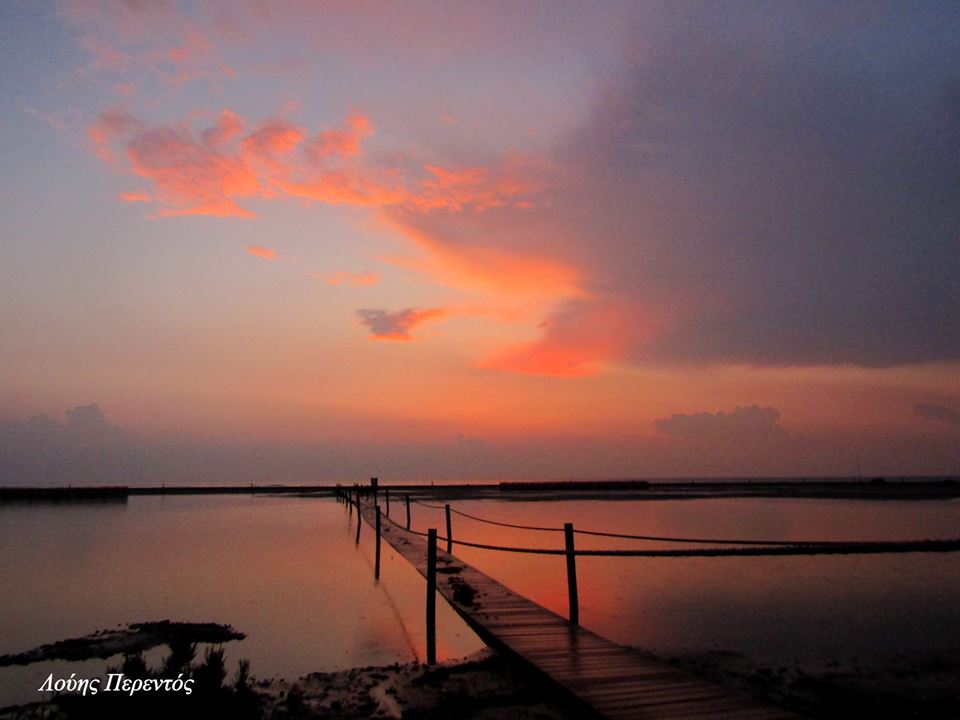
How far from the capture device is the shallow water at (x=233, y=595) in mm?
11891

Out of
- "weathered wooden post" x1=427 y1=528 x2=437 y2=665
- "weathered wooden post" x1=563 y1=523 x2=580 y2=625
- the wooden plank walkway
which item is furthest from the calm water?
"weathered wooden post" x1=563 y1=523 x2=580 y2=625

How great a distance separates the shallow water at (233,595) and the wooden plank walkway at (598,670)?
1.25 metres

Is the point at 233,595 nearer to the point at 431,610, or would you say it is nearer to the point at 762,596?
the point at 431,610

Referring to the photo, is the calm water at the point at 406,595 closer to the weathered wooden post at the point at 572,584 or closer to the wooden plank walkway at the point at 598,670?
the wooden plank walkway at the point at 598,670

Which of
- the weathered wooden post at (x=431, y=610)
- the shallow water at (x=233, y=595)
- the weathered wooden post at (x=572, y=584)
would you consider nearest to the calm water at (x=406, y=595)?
the shallow water at (x=233, y=595)

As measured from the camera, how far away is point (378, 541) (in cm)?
2230

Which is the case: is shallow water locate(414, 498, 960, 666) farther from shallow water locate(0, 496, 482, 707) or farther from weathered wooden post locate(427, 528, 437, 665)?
shallow water locate(0, 496, 482, 707)

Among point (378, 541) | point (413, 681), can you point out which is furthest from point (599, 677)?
point (378, 541)

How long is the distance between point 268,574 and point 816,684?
1587cm

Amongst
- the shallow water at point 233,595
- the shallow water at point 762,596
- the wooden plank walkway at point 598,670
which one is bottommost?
the shallow water at point 762,596

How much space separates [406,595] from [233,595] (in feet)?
14.6

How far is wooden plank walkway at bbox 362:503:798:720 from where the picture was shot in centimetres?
629

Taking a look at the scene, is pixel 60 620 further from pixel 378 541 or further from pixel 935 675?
pixel 935 675

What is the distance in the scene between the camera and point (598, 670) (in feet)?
25.4
